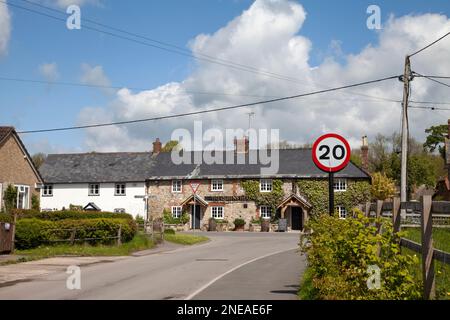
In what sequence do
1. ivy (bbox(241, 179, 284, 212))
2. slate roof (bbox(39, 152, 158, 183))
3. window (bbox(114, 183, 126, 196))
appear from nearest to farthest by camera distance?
ivy (bbox(241, 179, 284, 212)), window (bbox(114, 183, 126, 196)), slate roof (bbox(39, 152, 158, 183))

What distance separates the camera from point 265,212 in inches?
2096

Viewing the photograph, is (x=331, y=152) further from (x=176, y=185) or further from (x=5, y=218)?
(x=176, y=185)

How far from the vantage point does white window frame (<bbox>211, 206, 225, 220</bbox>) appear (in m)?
54.0

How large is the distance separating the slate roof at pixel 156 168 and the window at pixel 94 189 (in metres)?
0.55

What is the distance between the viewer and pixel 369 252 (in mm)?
7543

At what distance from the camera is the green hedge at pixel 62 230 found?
78.0ft

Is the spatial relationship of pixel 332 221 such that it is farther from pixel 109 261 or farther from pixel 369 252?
pixel 109 261

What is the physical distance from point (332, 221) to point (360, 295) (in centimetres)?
282

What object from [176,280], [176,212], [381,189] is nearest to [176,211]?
[176,212]

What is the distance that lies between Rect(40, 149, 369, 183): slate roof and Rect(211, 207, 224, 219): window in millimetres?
3294

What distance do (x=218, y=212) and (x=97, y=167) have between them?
585 inches

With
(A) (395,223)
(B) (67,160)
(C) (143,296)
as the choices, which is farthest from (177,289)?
(B) (67,160)

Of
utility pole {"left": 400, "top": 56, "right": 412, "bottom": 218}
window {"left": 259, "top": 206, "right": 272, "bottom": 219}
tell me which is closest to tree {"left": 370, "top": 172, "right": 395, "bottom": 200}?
window {"left": 259, "top": 206, "right": 272, "bottom": 219}

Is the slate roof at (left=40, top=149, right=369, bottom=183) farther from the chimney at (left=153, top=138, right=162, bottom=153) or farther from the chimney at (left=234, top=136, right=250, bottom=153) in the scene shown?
the chimney at (left=153, top=138, right=162, bottom=153)
